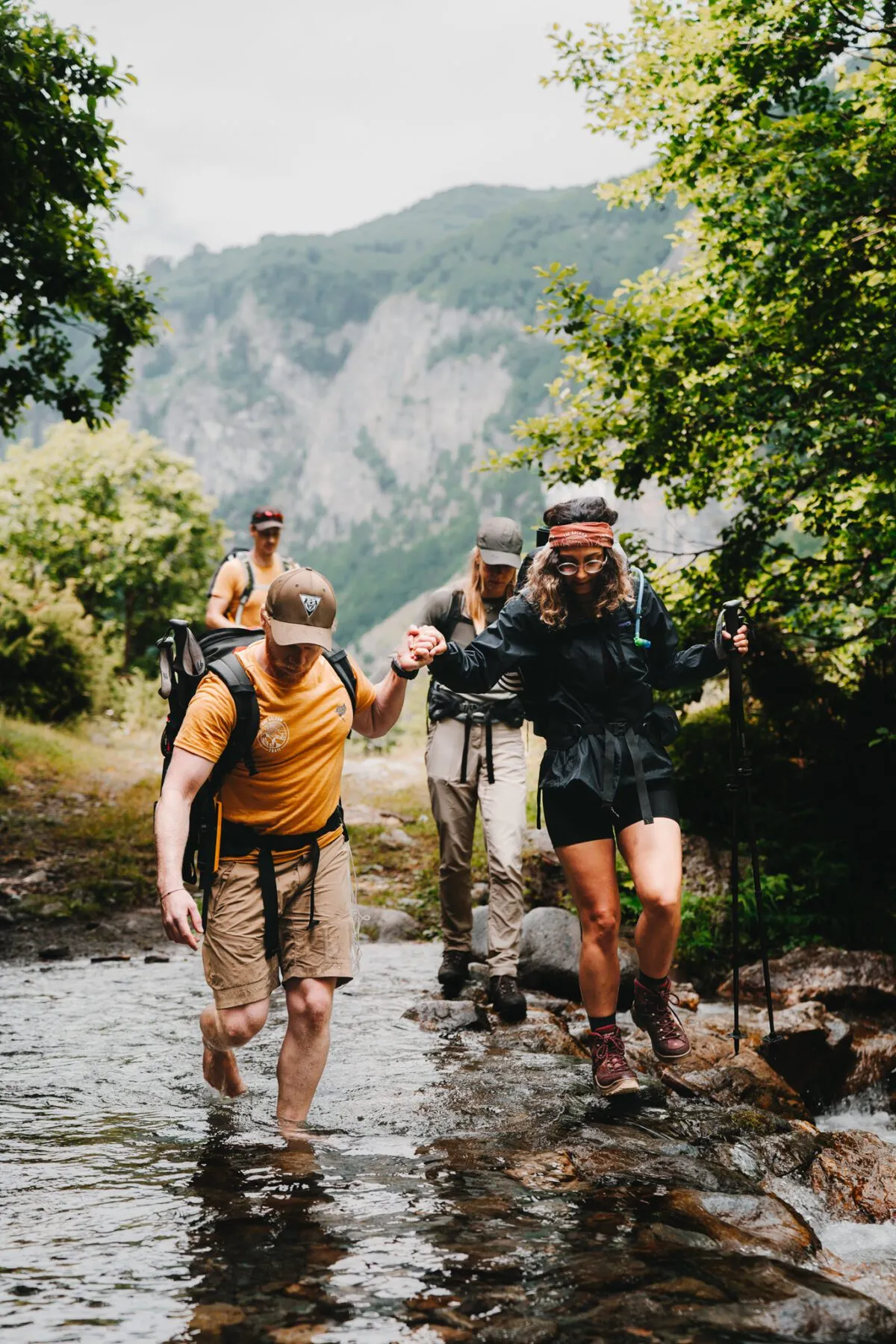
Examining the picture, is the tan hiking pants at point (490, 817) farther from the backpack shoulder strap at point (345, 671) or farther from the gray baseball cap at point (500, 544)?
the backpack shoulder strap at point (345, 671)

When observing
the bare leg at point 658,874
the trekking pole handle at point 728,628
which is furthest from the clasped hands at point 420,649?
the trekking pole handle at point 728,628

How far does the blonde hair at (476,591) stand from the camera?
23.8 feet

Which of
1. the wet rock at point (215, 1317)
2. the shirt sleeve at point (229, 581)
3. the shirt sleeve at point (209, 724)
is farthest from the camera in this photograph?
the shirt sleeve at point (229, 581)

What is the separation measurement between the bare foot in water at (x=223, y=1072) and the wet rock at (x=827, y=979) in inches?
187

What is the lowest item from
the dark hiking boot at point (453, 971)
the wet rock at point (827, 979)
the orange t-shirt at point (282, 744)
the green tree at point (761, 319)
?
the wet rock at point (827, 979)

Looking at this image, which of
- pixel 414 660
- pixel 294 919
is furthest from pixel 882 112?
pixel 294 919

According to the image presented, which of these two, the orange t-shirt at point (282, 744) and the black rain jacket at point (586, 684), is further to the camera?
the black rain jacket at point (586, 684)

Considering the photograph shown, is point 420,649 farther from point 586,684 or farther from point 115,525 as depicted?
point 115,525

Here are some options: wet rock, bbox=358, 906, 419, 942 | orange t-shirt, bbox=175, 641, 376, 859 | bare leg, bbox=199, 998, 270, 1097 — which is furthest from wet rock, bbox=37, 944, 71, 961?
orange t-shirt, bbox=175, 641, 376, 859

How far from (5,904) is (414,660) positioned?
Answer: 8.28 m

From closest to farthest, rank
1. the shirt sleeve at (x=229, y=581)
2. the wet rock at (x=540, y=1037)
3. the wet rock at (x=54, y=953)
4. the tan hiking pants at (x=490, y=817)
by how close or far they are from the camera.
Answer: the wet rock at (x=540, y=1037)
the tan hiking pants at (x=490, y=817)
the shirt sleeve at (x=229, y=581)
the wet rock at (x=54, y=953)

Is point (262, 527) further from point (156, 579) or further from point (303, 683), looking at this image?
point (156, 579)

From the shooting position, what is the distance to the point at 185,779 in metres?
4.59

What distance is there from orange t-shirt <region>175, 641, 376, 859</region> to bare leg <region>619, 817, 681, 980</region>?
1.39 m
